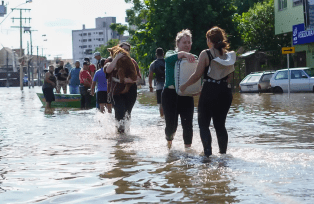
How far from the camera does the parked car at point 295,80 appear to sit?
3164 cm

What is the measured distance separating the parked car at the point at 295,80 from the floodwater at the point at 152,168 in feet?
66.4

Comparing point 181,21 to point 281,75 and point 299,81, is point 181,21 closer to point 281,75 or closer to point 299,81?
point 281,75

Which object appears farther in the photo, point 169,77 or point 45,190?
point 169,77

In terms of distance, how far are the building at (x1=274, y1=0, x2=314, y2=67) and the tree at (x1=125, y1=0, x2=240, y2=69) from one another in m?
3.41

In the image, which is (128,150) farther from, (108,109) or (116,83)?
(108,109)

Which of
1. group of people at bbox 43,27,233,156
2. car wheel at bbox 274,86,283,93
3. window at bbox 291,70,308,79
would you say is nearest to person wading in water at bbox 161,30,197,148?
group of people at bbox 43,27,233,156

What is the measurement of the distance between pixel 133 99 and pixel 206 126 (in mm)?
3347

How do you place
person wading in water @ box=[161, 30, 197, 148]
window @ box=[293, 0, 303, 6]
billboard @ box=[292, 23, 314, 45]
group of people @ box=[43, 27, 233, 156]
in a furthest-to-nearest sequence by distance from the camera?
window @ box=[293, 0, 303, 6] → billboard @ box=[292, 23, 314, 45] → person wading in water @ box=[161, 30, 197, 148] → group of people @ box=[43, 27, 233, 156]

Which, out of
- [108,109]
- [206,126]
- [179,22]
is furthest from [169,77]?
[179,22]

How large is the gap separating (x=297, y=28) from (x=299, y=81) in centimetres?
878

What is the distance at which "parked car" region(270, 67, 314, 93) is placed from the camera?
104ft

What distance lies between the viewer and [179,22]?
4225 centimetres

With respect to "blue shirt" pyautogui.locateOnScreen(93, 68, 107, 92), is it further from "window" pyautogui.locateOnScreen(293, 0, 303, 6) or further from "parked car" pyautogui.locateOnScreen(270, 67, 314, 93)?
"window" pyautogui.locateOnScreen(293, 0, 303, 6)

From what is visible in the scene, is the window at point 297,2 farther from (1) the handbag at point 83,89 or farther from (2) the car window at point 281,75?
(1) the handbag at point 83,89
